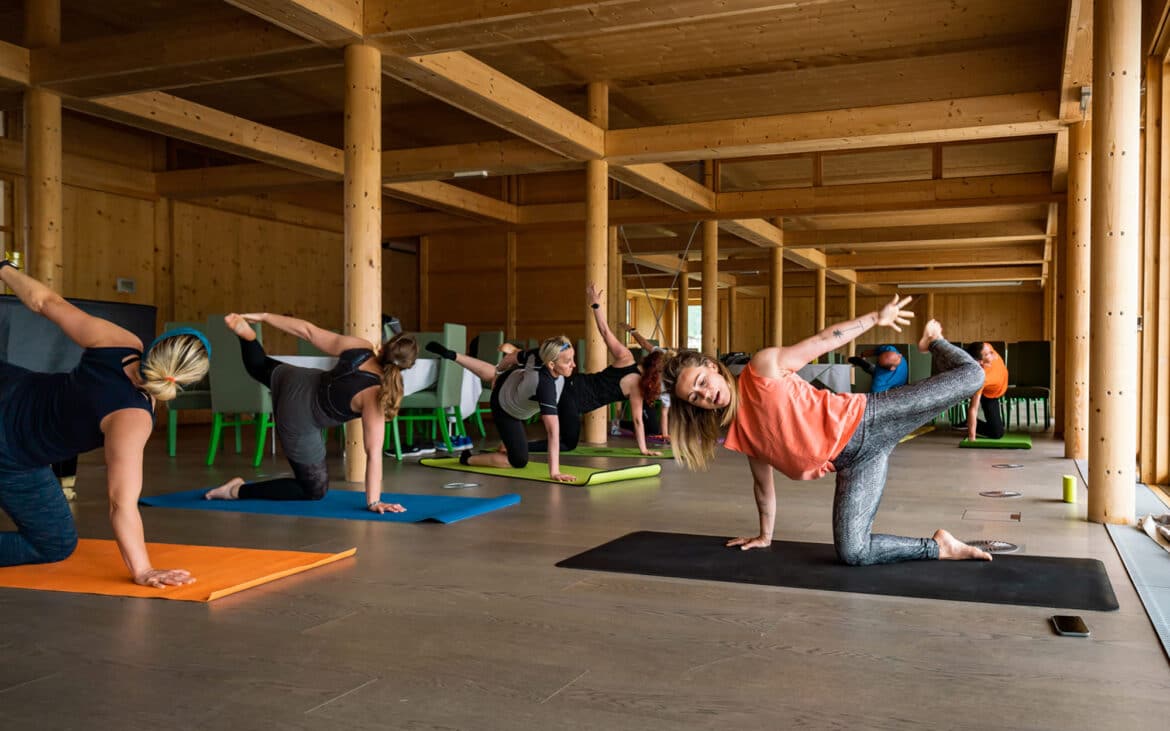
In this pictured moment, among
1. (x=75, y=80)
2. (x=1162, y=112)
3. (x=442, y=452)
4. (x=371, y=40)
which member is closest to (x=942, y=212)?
(x=1162, y=112)

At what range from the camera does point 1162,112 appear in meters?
5.45

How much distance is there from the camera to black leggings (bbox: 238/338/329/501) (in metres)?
4.78

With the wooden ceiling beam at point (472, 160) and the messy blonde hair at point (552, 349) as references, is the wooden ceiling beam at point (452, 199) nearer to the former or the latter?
the wooden ceiling beam at point (472, 160)

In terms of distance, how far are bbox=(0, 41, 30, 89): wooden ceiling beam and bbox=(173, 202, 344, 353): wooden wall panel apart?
4.22 meters

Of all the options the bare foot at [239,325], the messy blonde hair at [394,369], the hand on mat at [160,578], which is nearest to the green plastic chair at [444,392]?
the messy blonde hair at [394,369]

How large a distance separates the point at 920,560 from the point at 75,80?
6.04m

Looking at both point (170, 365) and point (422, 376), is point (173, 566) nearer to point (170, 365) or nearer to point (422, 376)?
point (170, 365)

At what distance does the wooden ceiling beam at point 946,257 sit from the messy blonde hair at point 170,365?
1608 centimetres

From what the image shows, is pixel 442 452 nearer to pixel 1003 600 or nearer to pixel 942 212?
pixel 1003 600

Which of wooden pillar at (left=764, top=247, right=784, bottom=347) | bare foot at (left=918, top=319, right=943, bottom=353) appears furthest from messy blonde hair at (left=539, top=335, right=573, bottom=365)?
wooden pillar at (left=764, top=247, right=784, bottom=347)

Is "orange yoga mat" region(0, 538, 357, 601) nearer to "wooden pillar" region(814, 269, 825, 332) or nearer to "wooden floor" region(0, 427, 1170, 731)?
"wooden floor" region(0, 427, 1170, 731)

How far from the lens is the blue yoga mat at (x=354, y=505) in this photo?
4469 mm

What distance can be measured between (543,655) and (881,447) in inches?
59.2

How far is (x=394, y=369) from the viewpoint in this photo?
443 centimetres
